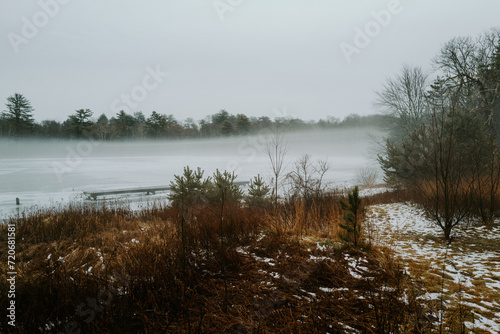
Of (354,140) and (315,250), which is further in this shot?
(354,140)

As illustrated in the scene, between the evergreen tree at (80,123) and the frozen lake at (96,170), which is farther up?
the evergreen tree at (80,123)

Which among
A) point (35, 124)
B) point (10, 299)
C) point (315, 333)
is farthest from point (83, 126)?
point (315, 333)

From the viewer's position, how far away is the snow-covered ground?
236cm

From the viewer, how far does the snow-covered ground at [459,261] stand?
2.36 meters

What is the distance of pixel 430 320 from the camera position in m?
2.08

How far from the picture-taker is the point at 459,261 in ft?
11.9

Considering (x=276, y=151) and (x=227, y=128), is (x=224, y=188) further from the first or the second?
(x=227, y=128)

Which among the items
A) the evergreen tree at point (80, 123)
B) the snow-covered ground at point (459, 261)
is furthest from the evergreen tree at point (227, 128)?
the snow-covered ground at point (459, 261)

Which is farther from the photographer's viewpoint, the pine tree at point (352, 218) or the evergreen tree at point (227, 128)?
the evergreen tree at point (227, 128)

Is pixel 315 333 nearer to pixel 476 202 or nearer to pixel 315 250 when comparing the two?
pixel 315 250

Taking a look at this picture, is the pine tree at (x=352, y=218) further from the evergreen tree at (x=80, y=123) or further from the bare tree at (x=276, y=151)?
the evergreen tree at (x=80, y=123)

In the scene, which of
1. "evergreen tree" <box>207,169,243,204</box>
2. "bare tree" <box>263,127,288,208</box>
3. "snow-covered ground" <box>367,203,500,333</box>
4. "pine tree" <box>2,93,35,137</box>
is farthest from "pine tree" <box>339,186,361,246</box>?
"pine tree" <box>2,93,35,137</box>

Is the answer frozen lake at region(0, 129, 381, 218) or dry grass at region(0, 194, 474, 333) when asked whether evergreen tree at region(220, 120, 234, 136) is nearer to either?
frozen lake at region(0, 129, 381, 218)

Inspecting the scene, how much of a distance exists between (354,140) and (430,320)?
55852 mm
